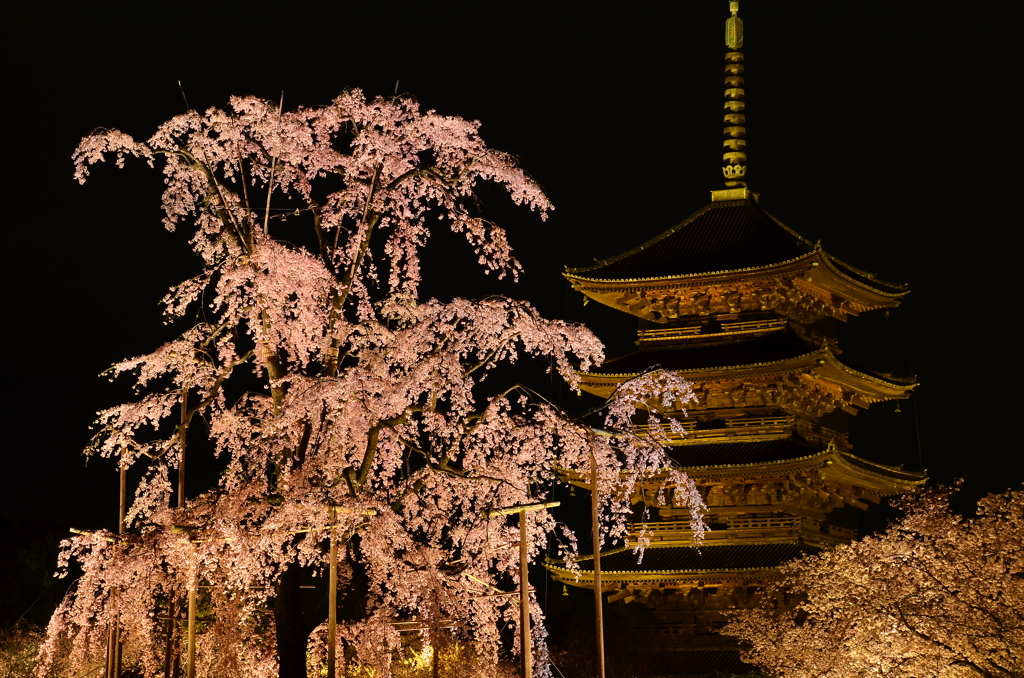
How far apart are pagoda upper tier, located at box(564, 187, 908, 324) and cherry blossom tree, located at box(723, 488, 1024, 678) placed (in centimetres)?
907

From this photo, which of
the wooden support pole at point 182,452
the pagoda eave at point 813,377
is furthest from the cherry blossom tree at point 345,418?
the pagoda eave at point 813,377

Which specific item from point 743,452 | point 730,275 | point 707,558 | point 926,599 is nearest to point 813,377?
point 743,452

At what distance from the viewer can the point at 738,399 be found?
34188mm

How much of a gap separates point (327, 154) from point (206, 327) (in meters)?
2.67

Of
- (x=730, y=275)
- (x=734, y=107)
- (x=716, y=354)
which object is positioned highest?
(x=734, y=107)

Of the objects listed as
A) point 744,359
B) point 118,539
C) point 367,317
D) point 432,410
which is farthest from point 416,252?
point 744,359

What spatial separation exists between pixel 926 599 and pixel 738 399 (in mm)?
11649

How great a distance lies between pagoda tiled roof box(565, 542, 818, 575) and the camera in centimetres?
3200

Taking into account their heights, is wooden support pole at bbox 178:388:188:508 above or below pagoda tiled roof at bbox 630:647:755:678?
above

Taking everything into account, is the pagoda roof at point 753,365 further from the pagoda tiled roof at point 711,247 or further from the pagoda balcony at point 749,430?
the pagoda tiled roof at point 711,247

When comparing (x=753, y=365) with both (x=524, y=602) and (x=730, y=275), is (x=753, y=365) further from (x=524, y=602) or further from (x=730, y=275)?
(x=524, y=602)

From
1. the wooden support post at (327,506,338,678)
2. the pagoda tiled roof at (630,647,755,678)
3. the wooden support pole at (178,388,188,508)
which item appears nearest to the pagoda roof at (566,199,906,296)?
the pagoda tiled roof at (630,647,755,678)

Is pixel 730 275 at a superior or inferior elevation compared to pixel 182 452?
superior

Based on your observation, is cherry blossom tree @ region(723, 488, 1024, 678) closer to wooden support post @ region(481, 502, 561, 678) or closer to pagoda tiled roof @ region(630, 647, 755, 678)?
pagoda tiled roof @ region(630, 647, 755, 678)
